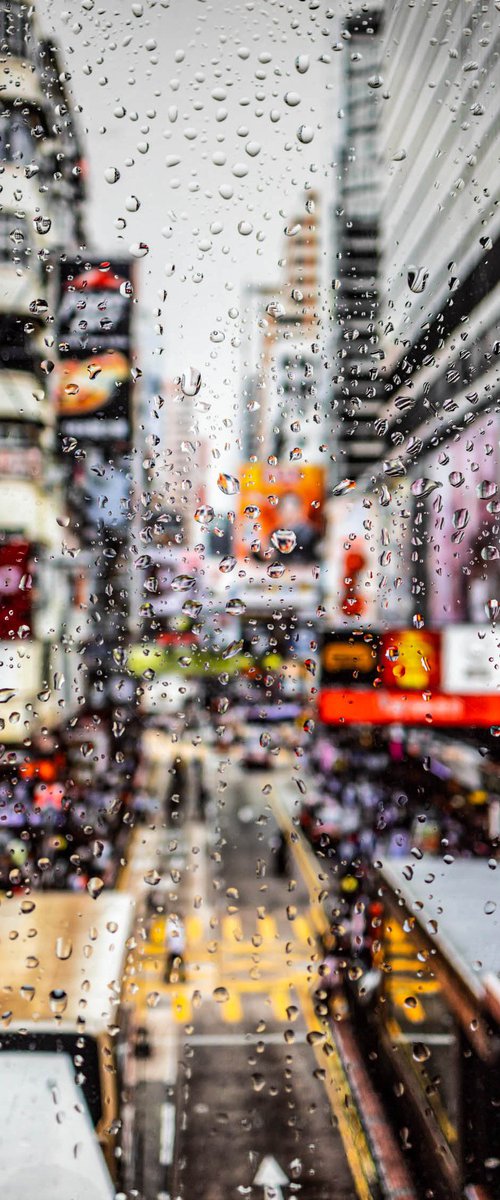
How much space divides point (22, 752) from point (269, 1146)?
158 cm

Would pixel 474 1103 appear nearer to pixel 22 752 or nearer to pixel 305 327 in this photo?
pixel 22 752

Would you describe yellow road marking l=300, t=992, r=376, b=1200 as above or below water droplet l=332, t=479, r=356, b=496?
below

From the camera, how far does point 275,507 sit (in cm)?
257

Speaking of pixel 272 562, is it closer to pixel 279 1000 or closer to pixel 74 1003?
pixel 74 1003

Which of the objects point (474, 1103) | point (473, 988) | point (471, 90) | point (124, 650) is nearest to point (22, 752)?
point (124, 650)

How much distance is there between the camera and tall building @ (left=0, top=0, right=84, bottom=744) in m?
2.16

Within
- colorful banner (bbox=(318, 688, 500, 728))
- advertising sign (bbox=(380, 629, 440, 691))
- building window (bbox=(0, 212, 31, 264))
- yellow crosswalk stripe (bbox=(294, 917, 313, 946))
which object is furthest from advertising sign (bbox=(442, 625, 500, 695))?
yellow crosswalk stripe (bbox=(294, 917, 313, 946))

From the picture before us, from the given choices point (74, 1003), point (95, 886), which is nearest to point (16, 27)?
point (95, 886)

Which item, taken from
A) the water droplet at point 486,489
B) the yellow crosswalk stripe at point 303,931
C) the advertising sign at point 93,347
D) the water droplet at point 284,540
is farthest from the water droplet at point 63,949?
the yellow crosswalk stripe at point 303,931

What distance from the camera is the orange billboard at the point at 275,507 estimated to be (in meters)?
2.48

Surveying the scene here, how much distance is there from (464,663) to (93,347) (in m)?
2.11

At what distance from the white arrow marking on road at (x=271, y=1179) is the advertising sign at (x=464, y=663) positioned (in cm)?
174

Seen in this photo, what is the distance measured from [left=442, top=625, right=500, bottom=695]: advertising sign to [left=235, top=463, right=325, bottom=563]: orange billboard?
93 centimetres

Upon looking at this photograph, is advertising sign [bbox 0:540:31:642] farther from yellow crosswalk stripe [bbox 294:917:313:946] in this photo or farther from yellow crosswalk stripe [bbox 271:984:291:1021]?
yellow crosswalk stripe [bbox 294:917:313:946]
